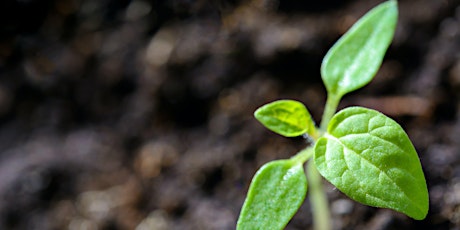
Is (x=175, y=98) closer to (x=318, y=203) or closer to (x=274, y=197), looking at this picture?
(x=318, y=203)

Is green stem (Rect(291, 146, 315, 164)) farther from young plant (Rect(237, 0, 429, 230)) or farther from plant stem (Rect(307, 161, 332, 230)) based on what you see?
plant stem (Rect(307, 161, 332, 230))

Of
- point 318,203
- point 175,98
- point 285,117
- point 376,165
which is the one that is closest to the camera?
point 376,165

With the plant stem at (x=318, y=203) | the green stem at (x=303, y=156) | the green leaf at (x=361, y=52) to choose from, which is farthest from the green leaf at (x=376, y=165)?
the plant stem at (x=318, y=203)

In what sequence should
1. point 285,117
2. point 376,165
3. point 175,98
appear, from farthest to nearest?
point 175,98
point 285,117
point 376,165

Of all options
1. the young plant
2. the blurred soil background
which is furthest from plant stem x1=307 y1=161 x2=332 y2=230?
the young plant

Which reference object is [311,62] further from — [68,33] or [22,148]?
[22,148]

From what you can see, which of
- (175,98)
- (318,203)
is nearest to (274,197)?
(318,203)

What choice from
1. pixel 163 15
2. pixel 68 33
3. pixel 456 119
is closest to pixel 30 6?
pixel 68 33
